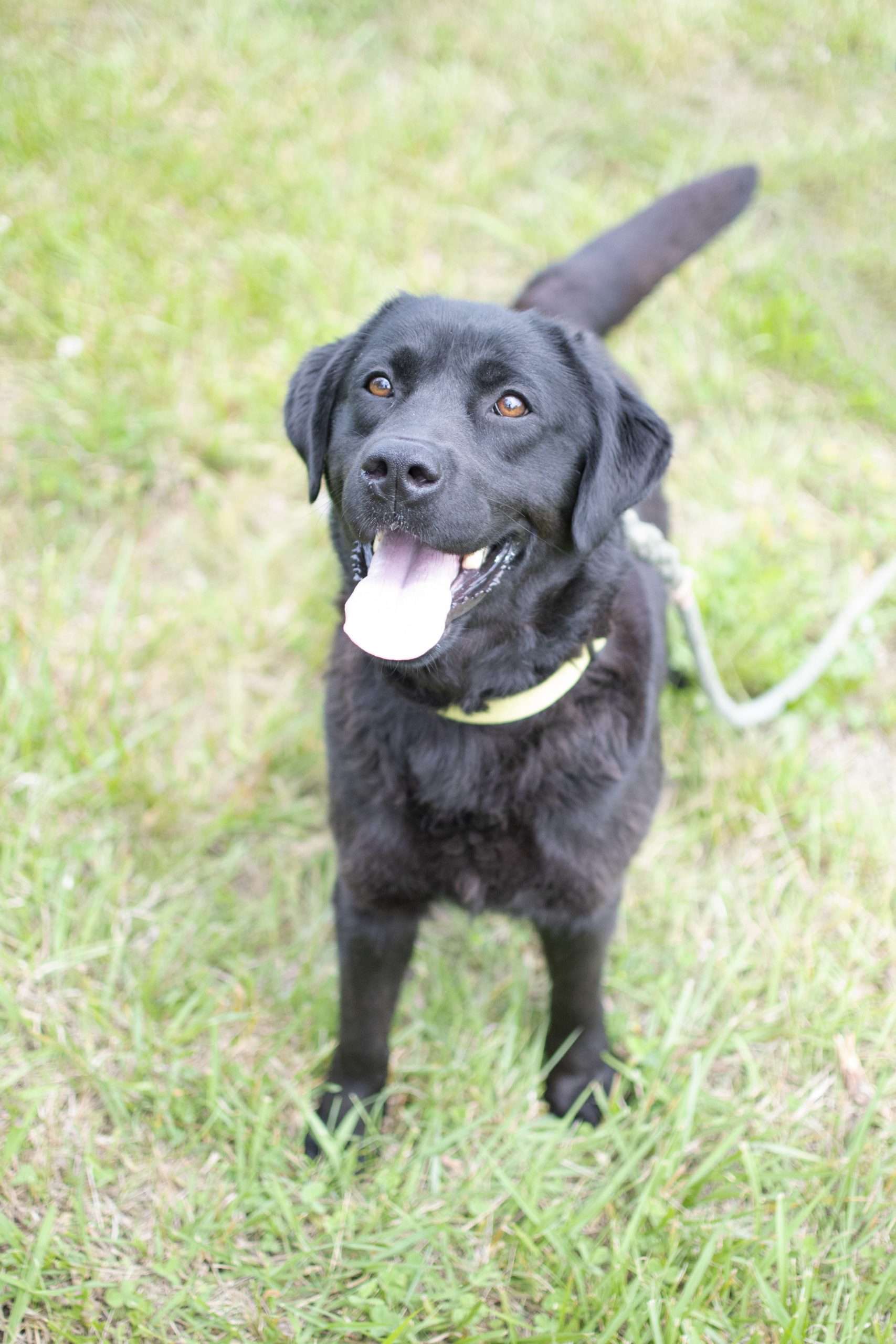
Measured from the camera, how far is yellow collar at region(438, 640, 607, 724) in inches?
72.2

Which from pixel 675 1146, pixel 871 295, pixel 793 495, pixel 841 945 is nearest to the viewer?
pixel 675 1146

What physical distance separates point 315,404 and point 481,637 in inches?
24.9

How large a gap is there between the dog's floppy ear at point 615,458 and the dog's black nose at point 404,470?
1.16 feet

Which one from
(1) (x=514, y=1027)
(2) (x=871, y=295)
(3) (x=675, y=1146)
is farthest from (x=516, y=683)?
(2) (x=871, y=295)

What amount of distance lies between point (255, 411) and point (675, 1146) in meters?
2.78

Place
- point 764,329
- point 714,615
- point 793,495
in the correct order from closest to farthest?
point 714,615 < point 793,495 < point 764,329

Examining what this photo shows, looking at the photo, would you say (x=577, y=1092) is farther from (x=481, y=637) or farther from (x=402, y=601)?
(x=402, y=601)

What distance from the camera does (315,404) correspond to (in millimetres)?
1938

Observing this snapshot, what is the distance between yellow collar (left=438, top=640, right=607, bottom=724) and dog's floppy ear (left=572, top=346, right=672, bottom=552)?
26cm

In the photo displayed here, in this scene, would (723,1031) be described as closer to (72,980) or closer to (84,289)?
(72,980)

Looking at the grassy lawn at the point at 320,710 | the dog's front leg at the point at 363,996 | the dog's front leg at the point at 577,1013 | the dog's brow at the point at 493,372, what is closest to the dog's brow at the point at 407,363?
the dog's brow at the point at 493,372

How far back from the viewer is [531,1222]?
1.92 meters

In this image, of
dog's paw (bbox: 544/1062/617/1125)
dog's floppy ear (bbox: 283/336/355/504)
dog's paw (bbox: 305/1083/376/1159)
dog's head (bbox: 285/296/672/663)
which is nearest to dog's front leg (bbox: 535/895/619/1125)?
dog's paw (bbox: 544/1062/617/1125)

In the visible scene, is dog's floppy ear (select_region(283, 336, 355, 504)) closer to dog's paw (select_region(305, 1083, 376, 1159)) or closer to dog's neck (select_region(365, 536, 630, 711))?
dog's neck (select_region(365, 536, 630, 711))
